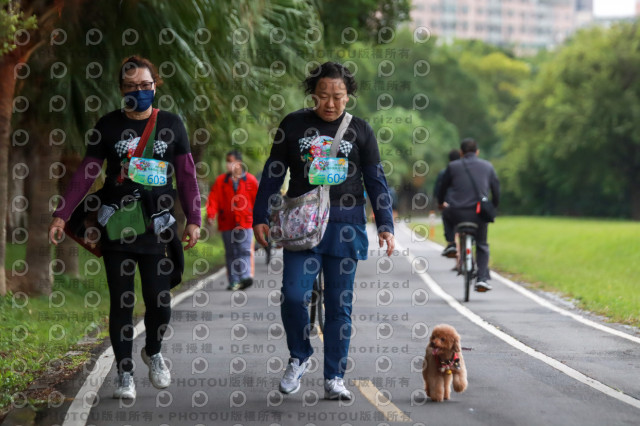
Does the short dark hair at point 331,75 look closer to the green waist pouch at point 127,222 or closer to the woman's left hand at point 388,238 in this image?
the woman's left hand at point 388,238

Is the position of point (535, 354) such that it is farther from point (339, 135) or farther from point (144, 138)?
point (144, 138)

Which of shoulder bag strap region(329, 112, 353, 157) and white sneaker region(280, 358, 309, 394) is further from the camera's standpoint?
white sneaker region(280, 358, 309, 394)

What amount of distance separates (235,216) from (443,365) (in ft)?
31.5

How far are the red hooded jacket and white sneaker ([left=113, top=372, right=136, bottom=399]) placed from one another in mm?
8992

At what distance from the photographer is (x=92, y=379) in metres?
8.38

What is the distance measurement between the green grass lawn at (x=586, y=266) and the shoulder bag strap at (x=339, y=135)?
6322 mm

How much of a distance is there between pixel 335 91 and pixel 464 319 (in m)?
6.07

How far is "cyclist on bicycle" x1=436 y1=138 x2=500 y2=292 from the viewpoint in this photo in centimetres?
1513

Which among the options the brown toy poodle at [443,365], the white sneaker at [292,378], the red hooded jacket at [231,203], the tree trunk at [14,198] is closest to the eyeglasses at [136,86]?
the white sneaker at [292,378]

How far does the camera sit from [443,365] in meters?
7.21

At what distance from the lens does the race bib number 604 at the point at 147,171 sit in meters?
7.24

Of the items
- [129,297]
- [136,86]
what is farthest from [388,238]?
[136,86]

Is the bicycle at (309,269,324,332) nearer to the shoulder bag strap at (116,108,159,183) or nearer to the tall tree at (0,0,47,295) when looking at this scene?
the tall tree at (0,0,47,295)

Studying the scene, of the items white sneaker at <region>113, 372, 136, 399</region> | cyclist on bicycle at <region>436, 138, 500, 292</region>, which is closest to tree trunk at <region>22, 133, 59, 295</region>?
cyclist on bicycle at <region>436, 138, 500, 292</region>
